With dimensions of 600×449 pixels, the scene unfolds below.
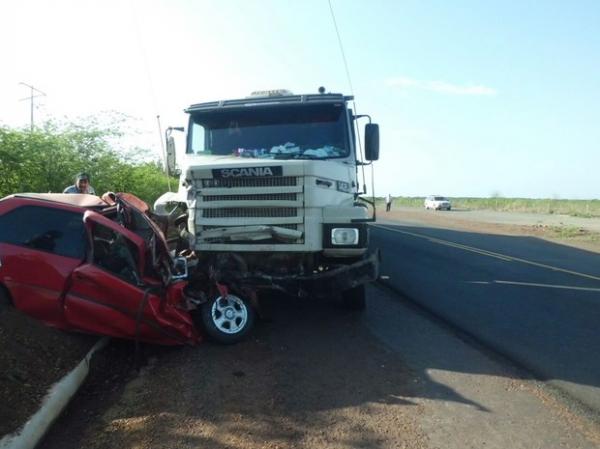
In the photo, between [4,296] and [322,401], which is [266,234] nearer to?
[322,401]

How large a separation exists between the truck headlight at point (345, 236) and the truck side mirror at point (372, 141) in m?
1.84

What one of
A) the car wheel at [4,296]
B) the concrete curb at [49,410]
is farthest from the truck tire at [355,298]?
→ the car wheel at [4,296]

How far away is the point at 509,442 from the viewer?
12.1ft

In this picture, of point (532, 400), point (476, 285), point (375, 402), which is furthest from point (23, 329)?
point (476, 285)

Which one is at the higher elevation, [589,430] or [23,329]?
[23,329]

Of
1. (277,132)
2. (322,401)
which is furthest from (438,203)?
(322,401)

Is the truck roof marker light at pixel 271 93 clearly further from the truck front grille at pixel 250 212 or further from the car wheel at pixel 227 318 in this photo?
the car wheel at pixel 227 318

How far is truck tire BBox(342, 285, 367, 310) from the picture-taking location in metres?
7.29

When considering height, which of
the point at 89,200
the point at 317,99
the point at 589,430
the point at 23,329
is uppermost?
the point at 317,99

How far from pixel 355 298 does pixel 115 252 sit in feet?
11.1

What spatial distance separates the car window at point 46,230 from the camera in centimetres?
531

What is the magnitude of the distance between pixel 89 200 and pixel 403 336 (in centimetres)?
406

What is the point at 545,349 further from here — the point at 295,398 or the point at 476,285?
the point at 476,285

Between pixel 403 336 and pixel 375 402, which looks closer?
pixel 375 402
